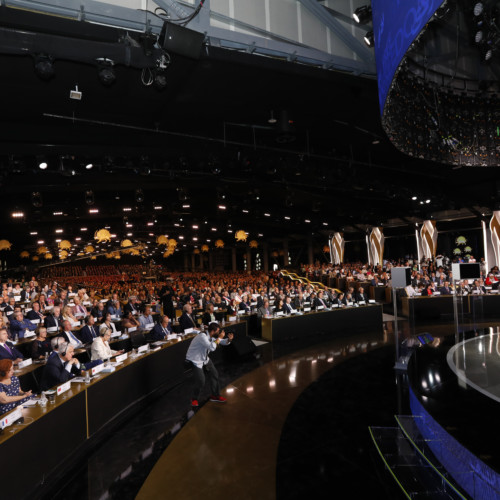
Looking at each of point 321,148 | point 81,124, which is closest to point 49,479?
point 81,124

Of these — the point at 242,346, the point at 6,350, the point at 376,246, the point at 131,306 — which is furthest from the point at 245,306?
the point at 376,246

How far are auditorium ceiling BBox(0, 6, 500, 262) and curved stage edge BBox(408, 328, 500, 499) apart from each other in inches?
208

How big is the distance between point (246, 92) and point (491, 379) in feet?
21.4

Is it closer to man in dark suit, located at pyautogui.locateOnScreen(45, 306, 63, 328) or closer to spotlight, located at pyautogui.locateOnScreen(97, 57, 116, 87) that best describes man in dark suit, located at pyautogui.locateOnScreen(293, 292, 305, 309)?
man in dark suit, located at pyautogui.locateOnScreen(45, 306, 63, 328)

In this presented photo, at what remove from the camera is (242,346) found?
8836mm

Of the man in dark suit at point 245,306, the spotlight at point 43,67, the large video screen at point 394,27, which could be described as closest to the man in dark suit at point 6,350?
the spotlight at point 43,67

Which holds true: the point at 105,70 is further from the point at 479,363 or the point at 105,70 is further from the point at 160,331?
the point at 479,363

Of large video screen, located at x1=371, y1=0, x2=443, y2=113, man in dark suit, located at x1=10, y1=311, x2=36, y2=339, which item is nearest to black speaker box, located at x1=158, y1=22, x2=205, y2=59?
large video screen, located at x1=371, y1=0, x2=443, y2=113

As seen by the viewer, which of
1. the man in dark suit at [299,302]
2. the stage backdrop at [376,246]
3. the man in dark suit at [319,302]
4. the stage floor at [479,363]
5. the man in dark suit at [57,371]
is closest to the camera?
the man in dark suit at [57,371]

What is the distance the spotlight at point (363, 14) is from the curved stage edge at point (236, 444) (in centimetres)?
626

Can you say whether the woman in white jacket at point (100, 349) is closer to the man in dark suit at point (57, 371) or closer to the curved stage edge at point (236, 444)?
the man in dark suit at point (57, 371)

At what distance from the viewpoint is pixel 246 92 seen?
757cm

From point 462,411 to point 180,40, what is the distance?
5.85m

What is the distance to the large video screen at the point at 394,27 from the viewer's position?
309cm
